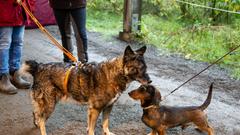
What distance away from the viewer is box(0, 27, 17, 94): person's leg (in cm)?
471

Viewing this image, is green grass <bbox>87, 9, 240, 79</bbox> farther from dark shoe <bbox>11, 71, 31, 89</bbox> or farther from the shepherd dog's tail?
the shepherd dog's tail

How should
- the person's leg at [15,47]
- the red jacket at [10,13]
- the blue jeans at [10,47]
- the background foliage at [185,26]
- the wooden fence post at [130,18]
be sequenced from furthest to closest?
the wooden fence post at [130,18]
the background foliage at [185,26]
the person's leg at [15,47]
the blue jeans at [10,47]
the red jacket at [10,13]

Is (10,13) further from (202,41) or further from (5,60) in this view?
(202,41)

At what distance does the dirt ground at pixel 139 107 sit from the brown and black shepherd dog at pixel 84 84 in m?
0.46

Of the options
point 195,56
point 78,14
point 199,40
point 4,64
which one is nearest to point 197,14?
point 199,40

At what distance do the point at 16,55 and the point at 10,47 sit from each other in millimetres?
150

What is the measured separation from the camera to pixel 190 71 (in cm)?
642

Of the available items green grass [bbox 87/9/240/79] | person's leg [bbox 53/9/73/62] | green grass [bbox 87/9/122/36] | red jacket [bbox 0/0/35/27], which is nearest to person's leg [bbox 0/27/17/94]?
red jacket [bbox 0/0/35/27]

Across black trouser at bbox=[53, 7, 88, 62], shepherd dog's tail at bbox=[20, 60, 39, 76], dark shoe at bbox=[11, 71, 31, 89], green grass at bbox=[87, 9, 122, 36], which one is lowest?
dark shoe at bbox=[11, 71, 31, 89]

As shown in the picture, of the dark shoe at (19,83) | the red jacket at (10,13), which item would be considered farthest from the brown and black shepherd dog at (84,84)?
the dark shoe at (19,83)

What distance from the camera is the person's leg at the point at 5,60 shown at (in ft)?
15.5

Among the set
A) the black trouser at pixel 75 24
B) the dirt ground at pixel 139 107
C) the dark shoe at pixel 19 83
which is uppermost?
the black trouser at pixel 75 24

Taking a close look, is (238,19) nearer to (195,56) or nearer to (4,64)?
(195,56)

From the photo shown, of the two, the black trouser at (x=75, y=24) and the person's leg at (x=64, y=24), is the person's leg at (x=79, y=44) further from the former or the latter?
the person's leg at (x=64, y=24)
